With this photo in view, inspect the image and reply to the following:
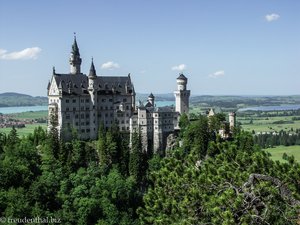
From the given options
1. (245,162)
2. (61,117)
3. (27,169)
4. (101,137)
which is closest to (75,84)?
(61,117)

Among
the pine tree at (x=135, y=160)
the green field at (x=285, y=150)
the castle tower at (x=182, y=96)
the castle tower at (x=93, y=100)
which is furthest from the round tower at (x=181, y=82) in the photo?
the green field at (x=285, y=150)

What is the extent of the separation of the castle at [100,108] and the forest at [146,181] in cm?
337

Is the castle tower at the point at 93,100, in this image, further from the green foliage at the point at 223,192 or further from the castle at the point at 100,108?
the green foliage at the point at 223,192

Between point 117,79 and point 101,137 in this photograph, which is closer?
point 101,137

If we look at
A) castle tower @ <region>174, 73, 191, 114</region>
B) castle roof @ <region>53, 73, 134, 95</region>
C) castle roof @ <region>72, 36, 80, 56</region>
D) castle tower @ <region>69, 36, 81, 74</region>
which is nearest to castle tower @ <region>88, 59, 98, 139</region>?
castle roof @ <region>53, 73, 134, 95</region>

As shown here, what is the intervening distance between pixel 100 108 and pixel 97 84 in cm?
548

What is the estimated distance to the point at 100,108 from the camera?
99375 millimetres

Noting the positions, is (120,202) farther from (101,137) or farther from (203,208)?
(203,208)

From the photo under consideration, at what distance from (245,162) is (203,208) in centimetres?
459

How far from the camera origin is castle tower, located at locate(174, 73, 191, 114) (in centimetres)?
10494

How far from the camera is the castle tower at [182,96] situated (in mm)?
104938

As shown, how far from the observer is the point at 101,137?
8844 cm

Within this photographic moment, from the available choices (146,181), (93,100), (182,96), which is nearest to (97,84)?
(93,100)

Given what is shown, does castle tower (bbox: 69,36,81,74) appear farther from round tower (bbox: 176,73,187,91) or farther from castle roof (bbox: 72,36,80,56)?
round tower (bbox: 176,73,187,91)
